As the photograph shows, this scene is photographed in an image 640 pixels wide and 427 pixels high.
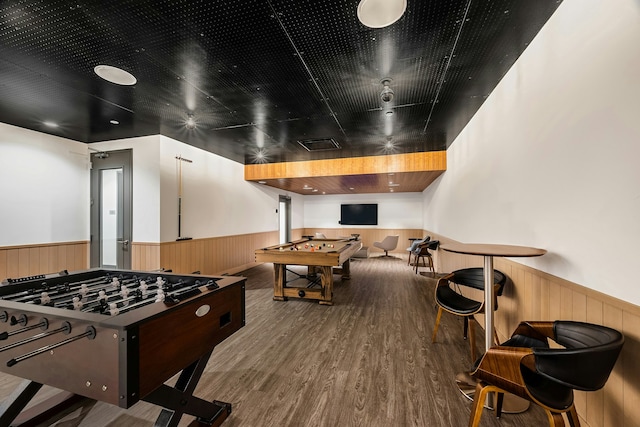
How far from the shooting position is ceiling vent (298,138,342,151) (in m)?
4.55

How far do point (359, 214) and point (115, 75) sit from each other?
8374mm

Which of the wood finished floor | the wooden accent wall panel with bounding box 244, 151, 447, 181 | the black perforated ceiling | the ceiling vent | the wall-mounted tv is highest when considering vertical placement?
the black perforated ceiling

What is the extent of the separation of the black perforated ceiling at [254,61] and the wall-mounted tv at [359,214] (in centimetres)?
606

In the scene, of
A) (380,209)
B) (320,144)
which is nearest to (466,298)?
(320,144)

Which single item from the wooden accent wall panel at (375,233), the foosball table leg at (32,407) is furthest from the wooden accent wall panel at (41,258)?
the wooden accent wall panel at (375,233)

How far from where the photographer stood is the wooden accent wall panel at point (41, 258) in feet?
11.9

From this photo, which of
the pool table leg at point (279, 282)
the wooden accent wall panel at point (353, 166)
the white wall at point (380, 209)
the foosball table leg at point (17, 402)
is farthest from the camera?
the white wall at point (380, 209)

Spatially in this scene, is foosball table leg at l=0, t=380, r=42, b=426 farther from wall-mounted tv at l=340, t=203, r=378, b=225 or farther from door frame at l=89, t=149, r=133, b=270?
wall-mounted tv at l=340, t=203, r=378, b=225

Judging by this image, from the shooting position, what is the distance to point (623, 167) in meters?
1.28

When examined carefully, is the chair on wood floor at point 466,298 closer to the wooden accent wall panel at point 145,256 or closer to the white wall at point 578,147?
the white wall at point 578,147

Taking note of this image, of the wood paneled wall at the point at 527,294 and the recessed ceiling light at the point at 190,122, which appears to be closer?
the wood paneled wall at the point at 527,294

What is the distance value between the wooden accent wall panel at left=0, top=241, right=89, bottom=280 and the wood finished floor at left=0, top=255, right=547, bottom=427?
2246mm

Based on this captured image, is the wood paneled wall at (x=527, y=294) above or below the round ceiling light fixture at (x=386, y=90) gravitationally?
below

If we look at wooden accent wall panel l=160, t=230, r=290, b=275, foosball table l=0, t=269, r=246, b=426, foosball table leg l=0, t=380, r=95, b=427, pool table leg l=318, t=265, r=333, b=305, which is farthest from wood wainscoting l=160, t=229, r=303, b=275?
foosball table l=0, t=269, r=246, b=426
